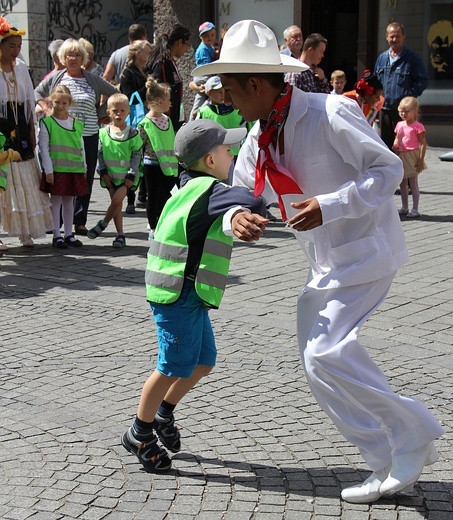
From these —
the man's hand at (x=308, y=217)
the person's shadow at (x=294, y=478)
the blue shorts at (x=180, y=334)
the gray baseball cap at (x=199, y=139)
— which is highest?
the gray baseball cap at (x=199, y=139)

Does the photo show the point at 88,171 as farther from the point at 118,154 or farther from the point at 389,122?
the point at 389,122

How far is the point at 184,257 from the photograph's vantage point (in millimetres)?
4105

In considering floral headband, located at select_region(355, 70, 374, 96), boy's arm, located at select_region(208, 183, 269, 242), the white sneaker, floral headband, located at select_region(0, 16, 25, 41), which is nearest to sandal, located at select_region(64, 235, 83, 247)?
floral headband, located at select_region(0, 16, 25, 41)

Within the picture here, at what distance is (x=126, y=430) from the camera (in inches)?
185

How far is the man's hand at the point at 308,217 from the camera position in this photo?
358 cm

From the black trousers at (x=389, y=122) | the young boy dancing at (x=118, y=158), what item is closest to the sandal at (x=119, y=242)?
the young boy dancing at (x=118, y=158)

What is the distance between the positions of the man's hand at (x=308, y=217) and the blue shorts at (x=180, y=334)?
0.71 m

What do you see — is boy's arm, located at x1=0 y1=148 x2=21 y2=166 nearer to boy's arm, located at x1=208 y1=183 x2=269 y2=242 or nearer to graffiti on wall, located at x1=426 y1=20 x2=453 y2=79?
boy's arm, located at x1=208 y1=183 x2=269 y2=242

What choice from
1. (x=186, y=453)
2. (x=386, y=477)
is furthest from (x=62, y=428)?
(x=386, y=477)

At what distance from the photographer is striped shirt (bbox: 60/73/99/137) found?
32.7 ft

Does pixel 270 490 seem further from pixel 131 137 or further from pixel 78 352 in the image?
pixel 131 137

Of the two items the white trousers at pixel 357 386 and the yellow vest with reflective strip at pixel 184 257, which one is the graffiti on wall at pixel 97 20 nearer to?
the yellow vest with reflective strip at pixel 184 257

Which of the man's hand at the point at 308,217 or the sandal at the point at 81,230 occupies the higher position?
the man's hand at the point at 308,217

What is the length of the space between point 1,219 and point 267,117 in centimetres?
581
